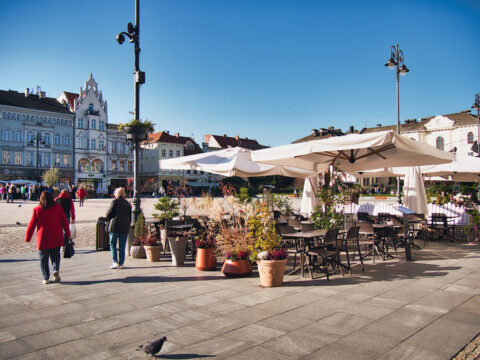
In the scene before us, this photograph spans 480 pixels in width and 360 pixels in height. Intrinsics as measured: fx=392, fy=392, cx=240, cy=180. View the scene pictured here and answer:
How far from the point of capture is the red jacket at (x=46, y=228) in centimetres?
677

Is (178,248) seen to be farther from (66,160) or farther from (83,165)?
(83,165)

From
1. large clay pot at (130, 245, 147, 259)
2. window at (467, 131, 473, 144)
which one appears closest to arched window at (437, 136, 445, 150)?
window at (467, 131, 473, 144)

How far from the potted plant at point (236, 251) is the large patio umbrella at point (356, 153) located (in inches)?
87.0

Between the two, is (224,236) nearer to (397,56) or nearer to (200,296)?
(200,296)

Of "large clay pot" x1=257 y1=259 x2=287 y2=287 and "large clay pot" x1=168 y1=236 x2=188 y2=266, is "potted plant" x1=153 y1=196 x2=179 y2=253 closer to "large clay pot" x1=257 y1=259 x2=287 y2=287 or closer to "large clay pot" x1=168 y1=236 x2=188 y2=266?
"large clay pot" x1=168 y1=236 x2=188 y2=266

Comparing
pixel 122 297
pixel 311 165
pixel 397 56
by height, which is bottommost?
pixel 122 297

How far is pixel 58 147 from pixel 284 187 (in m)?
37.9

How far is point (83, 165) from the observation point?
65.1 meters

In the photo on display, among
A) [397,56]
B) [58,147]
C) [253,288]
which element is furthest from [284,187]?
[253,288]

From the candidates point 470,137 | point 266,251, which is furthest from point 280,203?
point 470,137

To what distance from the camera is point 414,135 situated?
72250mm

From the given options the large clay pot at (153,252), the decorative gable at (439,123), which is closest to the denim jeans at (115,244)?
the large clay pot at (153,252)

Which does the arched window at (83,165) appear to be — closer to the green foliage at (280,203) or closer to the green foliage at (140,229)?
the green foliage at (280,203)

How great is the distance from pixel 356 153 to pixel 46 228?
23.3 feet
